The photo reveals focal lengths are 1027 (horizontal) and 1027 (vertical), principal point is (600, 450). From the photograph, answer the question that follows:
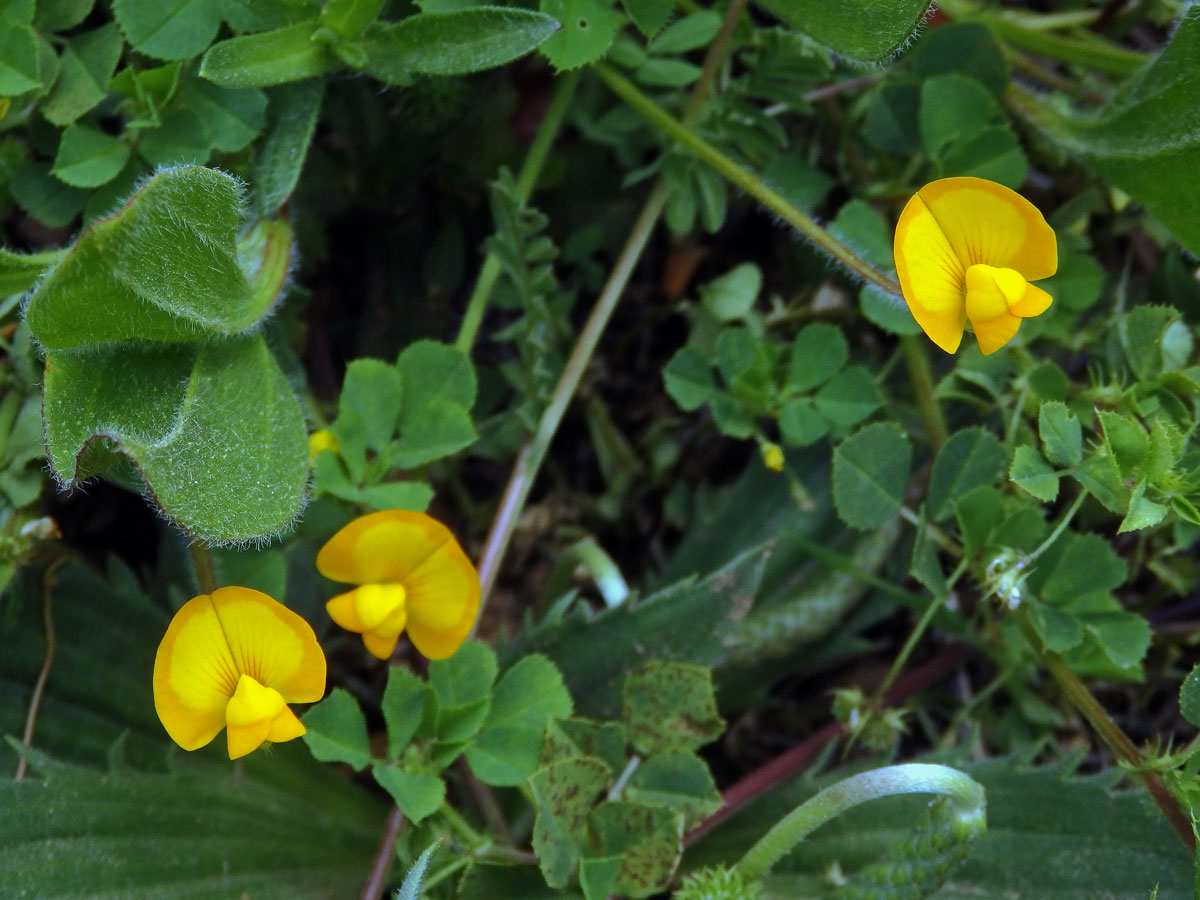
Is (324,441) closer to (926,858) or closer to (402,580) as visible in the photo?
(402,580)

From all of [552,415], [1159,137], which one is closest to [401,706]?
[552,415]

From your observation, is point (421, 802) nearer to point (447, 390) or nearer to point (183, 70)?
point (447, 390)

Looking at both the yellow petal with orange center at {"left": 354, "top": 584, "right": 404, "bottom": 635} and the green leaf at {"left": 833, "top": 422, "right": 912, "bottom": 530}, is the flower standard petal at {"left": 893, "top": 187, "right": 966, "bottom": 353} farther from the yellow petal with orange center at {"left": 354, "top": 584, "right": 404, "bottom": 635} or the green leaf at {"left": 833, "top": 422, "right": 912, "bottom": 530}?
the yellow petal with orange center at {"left": 354, "top": 584, "right": 404, "bottom": 635}

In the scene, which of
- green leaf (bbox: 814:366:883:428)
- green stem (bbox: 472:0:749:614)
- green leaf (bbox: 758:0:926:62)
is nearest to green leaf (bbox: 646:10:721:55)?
green stem (bbox: 472:0:749:614)

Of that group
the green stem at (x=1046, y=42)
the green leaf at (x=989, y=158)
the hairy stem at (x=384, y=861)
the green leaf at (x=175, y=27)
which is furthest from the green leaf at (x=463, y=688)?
the green stem at (x=1046, y=42)

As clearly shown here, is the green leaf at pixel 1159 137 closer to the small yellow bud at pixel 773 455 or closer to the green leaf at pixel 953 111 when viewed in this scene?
the green leaf at pixel 953 111

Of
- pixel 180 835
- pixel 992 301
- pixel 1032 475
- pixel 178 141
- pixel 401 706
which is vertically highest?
pixel 992 301
